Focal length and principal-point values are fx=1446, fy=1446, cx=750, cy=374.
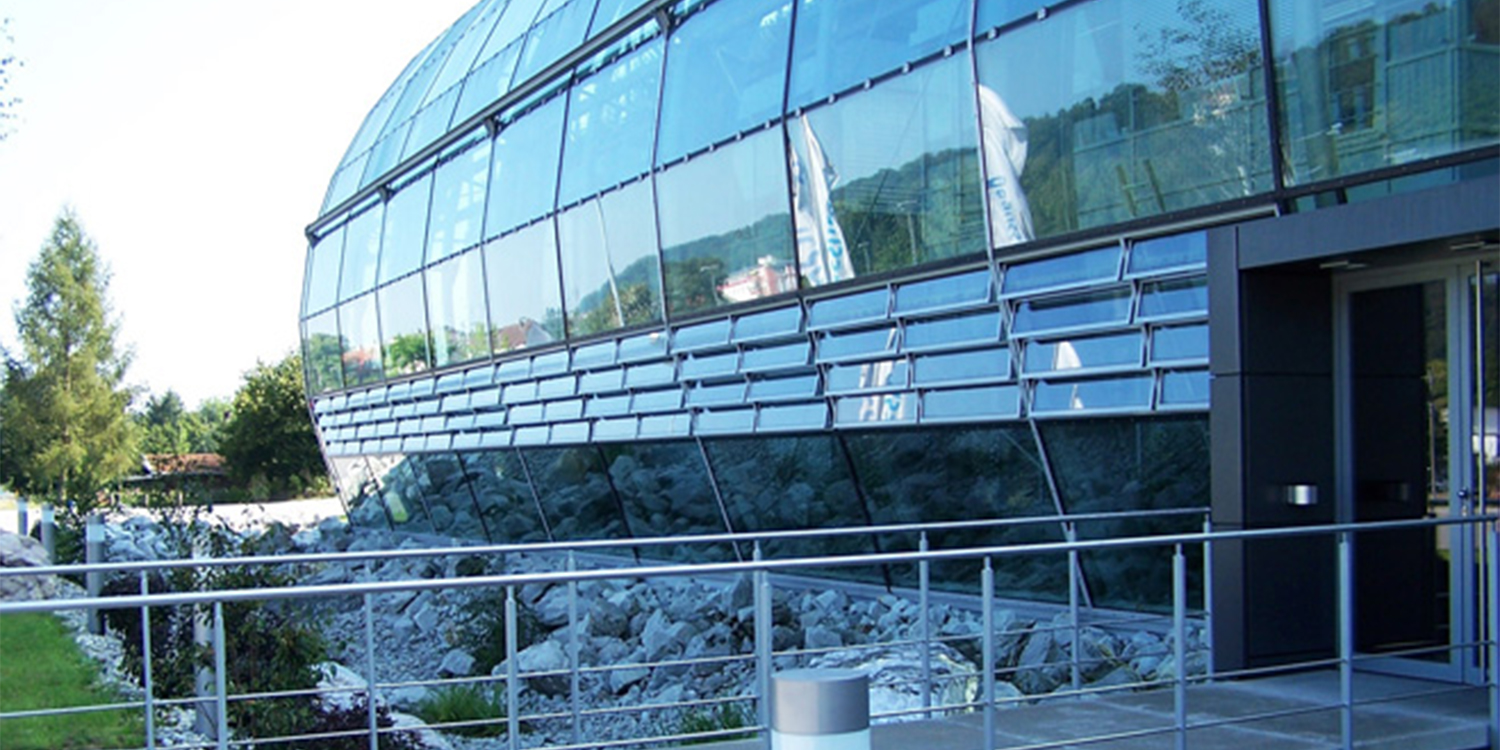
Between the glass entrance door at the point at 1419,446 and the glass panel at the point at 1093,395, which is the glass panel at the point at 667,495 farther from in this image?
the glass entrance door at the point at 1419,446

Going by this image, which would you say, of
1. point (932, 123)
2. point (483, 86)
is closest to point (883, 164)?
point (932, 123)

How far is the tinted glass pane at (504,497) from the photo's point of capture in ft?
75.4

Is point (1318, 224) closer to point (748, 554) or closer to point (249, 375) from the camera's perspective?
point (748, 554)

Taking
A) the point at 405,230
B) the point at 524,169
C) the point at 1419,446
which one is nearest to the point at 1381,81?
the point at 1419,446

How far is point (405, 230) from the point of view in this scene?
27375 mm

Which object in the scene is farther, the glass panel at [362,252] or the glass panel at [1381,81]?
the glass panel at [362,252]

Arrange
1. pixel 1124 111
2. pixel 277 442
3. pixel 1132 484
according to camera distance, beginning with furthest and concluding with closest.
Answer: pixel 277 442
pixel 1132 484
pixel 1124 111

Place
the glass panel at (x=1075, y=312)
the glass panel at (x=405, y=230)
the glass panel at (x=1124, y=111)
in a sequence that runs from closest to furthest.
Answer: the glass panel at (x=1124, y=111)
the glass panel at (x=1075, y=312)
the glass panel at (x=405, y=230)

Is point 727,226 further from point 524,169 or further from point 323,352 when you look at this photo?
point 323,352

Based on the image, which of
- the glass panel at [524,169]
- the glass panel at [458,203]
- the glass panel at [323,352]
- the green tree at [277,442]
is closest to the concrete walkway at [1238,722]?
the glass panel at [524,169]

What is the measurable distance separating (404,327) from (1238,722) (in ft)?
73.7

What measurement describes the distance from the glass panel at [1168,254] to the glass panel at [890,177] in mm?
1887

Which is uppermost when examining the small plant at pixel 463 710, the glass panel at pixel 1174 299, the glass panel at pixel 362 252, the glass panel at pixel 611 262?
the glass panel at pixel 362 252

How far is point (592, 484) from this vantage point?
20672 millimetres
